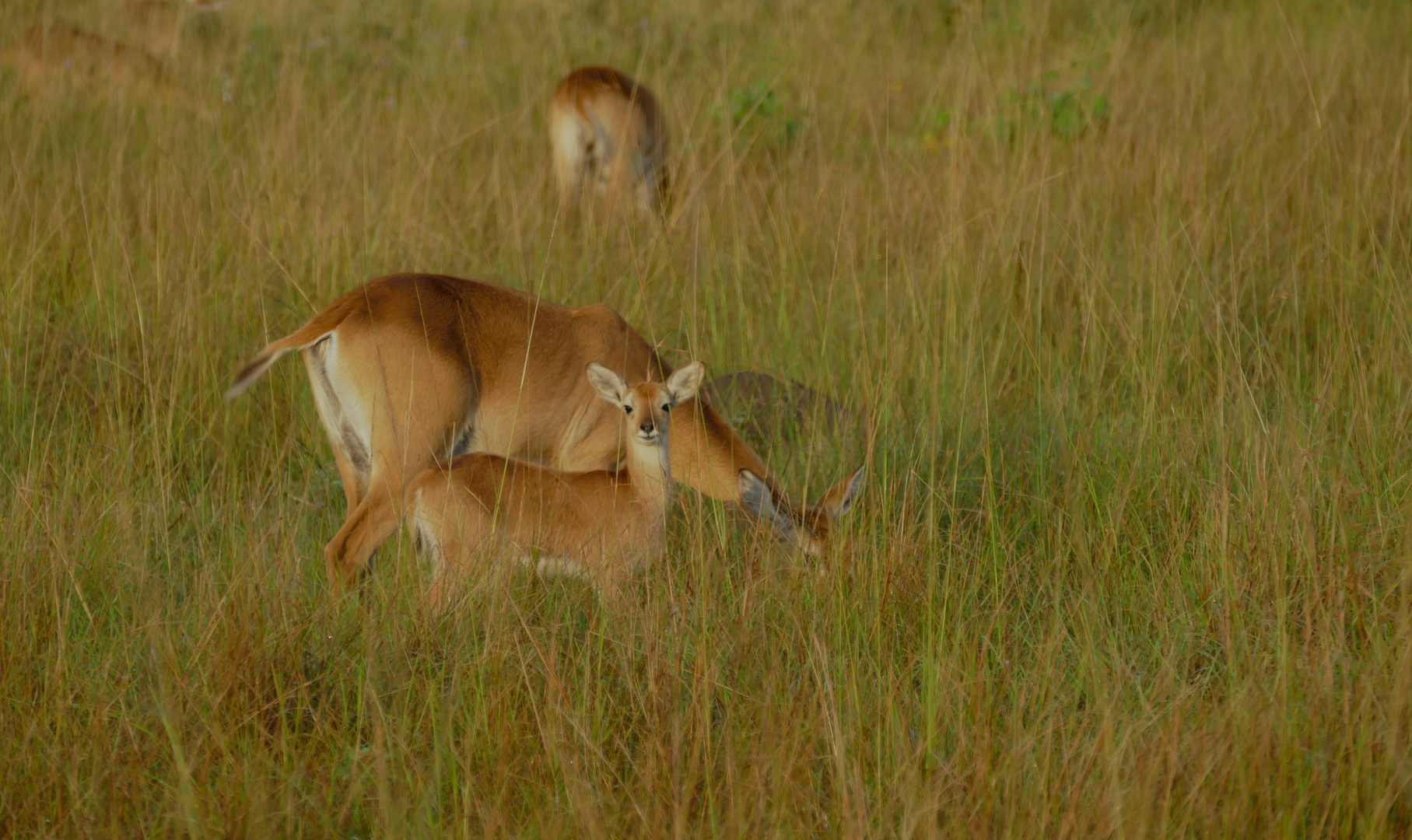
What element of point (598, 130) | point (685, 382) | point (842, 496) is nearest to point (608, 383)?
point (685, 382)

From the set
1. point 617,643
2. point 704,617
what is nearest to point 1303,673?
point 704,617

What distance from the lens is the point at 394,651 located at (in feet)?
9.59

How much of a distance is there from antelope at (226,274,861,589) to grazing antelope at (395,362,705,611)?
11 centimetres

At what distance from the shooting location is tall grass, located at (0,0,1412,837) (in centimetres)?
248

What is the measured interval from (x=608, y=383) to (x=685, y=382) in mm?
240

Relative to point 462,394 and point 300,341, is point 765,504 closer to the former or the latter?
point 462,394

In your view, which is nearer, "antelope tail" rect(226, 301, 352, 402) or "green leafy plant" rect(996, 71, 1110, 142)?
"antelope tail" rect(226, 301, 352, 402)

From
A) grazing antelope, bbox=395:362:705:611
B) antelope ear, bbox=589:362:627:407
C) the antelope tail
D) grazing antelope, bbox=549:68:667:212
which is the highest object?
grazing antelope, bbox=549:68:667:212

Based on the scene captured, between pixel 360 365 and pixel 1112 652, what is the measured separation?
2228 mm

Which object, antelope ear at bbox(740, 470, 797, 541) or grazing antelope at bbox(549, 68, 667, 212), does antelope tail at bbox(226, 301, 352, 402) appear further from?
grazing antelope at bbox(549, 68, 667, 212)

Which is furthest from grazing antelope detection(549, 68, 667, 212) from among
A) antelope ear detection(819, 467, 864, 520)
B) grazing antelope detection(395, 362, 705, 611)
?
antelope ear detection(819, 467, 864, 520)

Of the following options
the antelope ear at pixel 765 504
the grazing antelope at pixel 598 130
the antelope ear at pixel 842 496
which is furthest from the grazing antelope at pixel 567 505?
the grazing antelope at pixel 598 130

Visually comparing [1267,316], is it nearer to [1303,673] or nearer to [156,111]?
[1303,673]

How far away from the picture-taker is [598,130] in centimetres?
709
